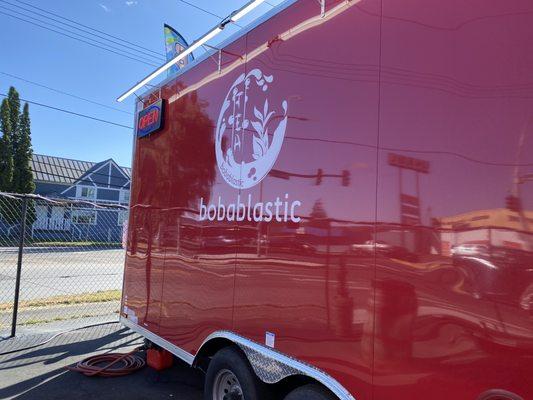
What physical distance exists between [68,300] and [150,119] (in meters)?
6.30

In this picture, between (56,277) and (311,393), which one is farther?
(56,277)

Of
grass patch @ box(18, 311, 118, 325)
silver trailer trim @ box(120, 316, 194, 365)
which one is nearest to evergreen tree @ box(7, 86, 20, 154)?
grass patch @ box(18, 311, 118, 325)

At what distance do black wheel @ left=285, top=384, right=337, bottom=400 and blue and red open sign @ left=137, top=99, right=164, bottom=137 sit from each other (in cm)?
323

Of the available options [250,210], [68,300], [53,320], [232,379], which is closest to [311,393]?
[232,379]

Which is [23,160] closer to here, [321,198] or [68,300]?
[68,300]

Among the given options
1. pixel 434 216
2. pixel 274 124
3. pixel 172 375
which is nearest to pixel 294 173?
pixel 274 124

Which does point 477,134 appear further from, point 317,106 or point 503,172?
point 317,106

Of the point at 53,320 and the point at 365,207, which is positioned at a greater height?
the point at 365,207

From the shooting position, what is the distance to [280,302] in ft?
9.53

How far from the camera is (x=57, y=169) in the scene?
137 feet

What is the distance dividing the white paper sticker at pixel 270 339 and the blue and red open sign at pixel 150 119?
282cm

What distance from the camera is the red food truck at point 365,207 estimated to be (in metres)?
1.82

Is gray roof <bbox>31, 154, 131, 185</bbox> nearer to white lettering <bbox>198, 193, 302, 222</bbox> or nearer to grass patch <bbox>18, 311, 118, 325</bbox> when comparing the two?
grass patch <bbox>18, 311, 118, 325</bbox>

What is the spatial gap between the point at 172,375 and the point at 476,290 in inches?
171
